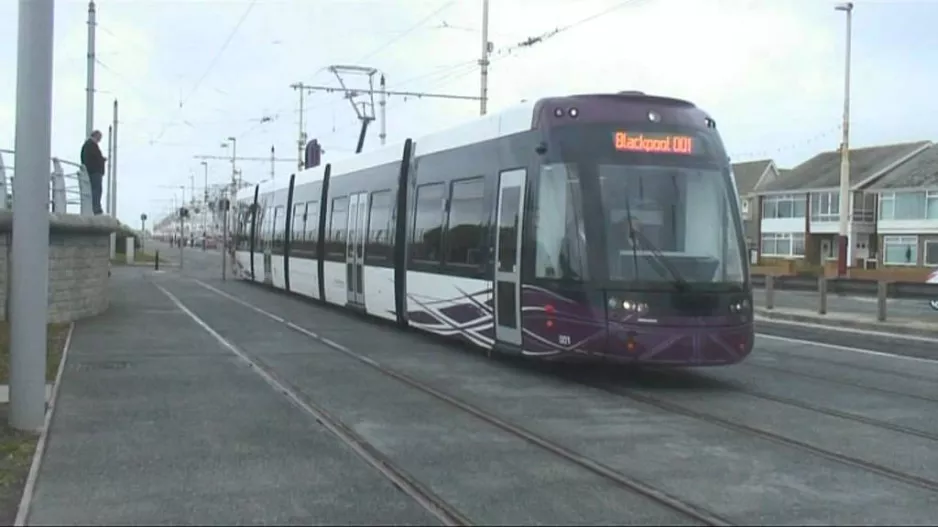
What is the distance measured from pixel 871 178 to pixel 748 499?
7029 cm

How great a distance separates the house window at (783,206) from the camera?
77.3m

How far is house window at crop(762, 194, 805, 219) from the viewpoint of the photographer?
254ft

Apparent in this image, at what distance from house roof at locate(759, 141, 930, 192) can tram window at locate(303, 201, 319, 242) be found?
5494cm

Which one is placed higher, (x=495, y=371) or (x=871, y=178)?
(x=871, y=178)

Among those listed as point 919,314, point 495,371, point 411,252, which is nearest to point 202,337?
point 411,252

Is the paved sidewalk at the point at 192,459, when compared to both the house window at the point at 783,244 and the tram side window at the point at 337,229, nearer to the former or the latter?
the tram side window at the point at 337,229

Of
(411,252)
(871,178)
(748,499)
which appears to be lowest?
(748,499)

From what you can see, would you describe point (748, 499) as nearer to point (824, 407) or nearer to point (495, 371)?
point (824, 407)

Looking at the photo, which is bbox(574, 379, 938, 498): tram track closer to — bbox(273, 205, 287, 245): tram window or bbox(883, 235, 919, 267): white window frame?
bbox(273, 205, 287, 245): tram window

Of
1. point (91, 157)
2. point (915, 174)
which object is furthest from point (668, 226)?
point (915, 174)

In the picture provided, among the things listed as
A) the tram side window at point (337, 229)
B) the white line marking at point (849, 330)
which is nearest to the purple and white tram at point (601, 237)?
the tram side window at point (337, 229)

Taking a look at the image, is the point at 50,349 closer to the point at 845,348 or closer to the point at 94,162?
the point at 94,162

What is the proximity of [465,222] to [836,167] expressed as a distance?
6648 cm

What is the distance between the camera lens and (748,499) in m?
6.65
